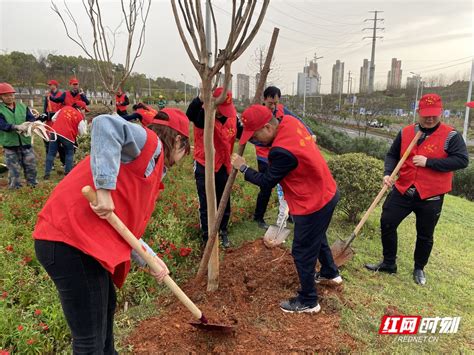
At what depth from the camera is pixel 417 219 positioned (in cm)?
368

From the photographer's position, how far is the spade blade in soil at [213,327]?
2424mm

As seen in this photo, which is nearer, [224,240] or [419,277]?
[419,277]

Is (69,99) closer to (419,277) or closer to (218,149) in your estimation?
(218,149)

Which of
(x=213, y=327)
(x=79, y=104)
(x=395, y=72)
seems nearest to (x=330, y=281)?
(x=213, y=327)

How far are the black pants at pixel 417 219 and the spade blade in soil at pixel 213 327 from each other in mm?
2200

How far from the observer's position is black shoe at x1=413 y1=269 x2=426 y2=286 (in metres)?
3.79

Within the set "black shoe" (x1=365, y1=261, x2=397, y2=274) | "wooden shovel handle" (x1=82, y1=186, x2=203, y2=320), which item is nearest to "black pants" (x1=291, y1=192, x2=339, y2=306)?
"wooden shovel handle" (x1=82, y1=186, x2=203, y2=320)

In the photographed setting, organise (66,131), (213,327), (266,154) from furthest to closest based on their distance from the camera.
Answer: (66,131), (266,154), (213,327)

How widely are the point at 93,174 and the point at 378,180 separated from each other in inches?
171

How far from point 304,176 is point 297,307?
3.61 ft

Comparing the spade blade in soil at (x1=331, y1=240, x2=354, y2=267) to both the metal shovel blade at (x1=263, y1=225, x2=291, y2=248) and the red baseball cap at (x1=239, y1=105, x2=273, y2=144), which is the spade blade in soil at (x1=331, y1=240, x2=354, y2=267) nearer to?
the metal shovel blade at (x1=263, y1=225, x2=291, y2=248)

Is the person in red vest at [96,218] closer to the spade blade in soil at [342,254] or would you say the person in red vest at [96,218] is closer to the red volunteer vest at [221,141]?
the red volunteer vest at [221,141]

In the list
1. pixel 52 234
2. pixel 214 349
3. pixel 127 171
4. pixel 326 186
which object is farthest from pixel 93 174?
pixel 326 186

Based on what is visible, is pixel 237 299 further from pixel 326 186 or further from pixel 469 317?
pixel 469 317
